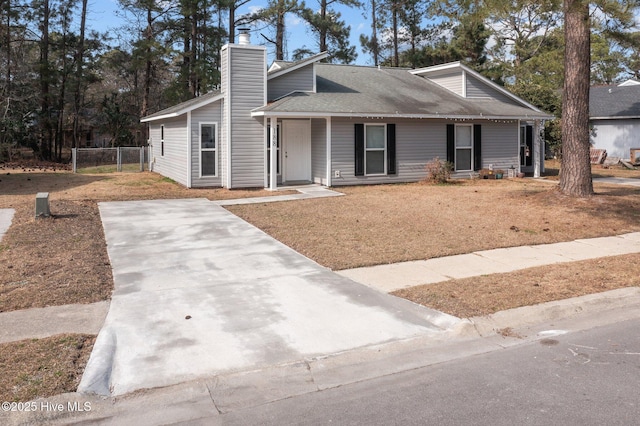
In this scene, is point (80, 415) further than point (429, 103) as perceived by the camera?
No

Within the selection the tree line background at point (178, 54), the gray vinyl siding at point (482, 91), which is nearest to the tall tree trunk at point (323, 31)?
the tree line background at point (178, 54)

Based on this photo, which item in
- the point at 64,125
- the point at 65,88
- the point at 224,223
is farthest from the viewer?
the point at 64,125

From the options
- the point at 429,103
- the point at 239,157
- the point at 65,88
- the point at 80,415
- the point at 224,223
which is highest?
the point at 65,88

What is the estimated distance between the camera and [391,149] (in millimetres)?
19406

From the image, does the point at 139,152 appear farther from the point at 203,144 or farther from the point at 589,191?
the point at 589,191

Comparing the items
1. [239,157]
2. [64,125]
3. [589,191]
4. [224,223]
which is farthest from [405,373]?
[64,125]

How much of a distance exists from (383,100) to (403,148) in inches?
74.2

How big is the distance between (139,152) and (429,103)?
15.9 m

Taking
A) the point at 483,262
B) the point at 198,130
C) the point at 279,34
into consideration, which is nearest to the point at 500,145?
the point at 198,130

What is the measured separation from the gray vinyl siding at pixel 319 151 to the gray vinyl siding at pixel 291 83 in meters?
1.31

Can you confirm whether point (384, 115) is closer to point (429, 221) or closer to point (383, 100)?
point (383, 100)

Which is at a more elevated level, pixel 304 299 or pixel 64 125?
pixel 64 125

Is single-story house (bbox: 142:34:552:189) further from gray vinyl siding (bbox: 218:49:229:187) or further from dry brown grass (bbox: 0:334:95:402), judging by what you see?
dry brown grass (bbox: 0:334:95:402)

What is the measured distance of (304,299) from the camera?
21.5ft
